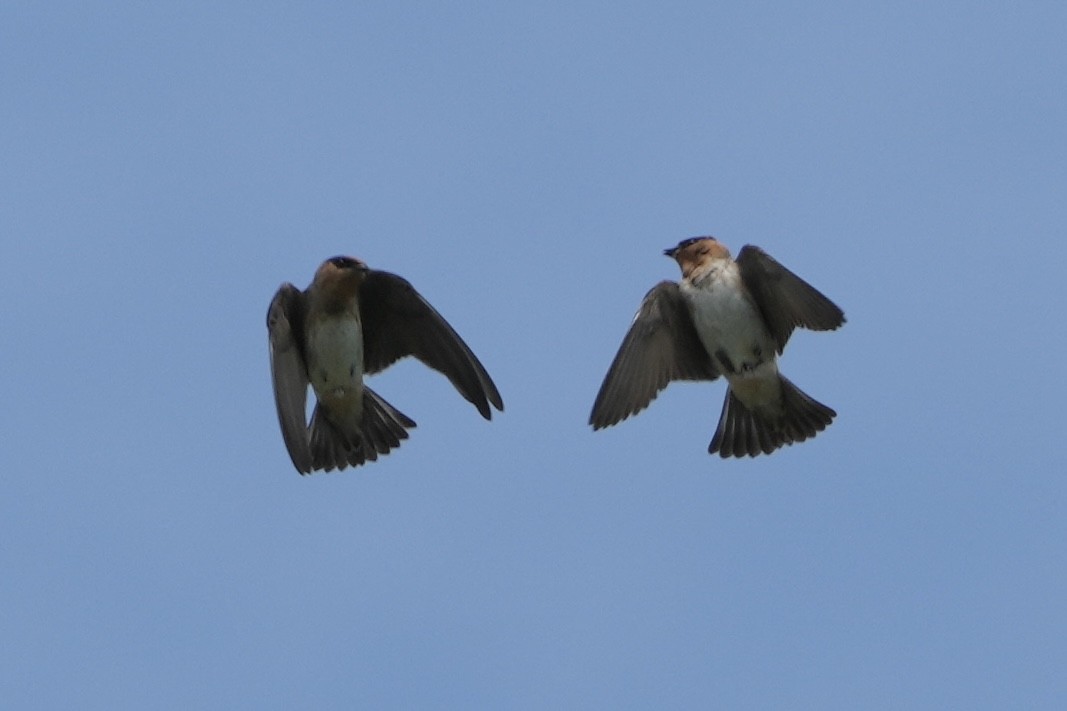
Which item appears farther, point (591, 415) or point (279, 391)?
point (591, 415)

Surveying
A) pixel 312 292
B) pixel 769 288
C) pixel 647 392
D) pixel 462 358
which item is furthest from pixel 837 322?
pixel 312 292

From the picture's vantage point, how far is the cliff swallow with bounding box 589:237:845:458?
16.2 m

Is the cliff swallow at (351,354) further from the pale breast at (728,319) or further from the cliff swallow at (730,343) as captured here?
the pale breast at (728,319)

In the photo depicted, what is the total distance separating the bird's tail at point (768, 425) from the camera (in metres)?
17.1

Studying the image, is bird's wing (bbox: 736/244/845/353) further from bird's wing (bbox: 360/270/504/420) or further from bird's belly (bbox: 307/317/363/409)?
bird's belly (bbox: 307/317/363/409)

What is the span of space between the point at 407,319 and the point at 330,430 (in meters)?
1.07

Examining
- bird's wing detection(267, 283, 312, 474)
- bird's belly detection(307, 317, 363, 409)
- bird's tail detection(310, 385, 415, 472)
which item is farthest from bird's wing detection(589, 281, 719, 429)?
bird's wing detection(267, 283, 312, 474)

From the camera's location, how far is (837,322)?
1606 centimetres

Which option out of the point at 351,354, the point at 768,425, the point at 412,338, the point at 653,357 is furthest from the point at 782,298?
the point at 351,354

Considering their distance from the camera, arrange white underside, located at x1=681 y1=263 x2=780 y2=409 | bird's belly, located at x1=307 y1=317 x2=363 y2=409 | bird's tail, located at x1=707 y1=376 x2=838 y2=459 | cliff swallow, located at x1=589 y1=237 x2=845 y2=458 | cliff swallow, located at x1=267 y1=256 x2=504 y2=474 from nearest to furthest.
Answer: cliff swallow, located at x1=267 y1=256 x2=504 y2=474
bird's belly, located at x1=307 y1=317 x2=363 y2=409
cliff swallow, located at x1=589 y1=237 x2=845 y2=458
white underside, located at x1=681 y1=263 x2=780 y2=409
bird's tail, located at x1=707 y1=376 x2=838 y2=459

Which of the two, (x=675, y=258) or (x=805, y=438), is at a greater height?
(x=675, y=258)

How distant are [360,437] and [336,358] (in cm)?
98

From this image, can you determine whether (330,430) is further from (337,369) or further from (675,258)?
(675,258)

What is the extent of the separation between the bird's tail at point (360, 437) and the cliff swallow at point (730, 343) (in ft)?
5.35
